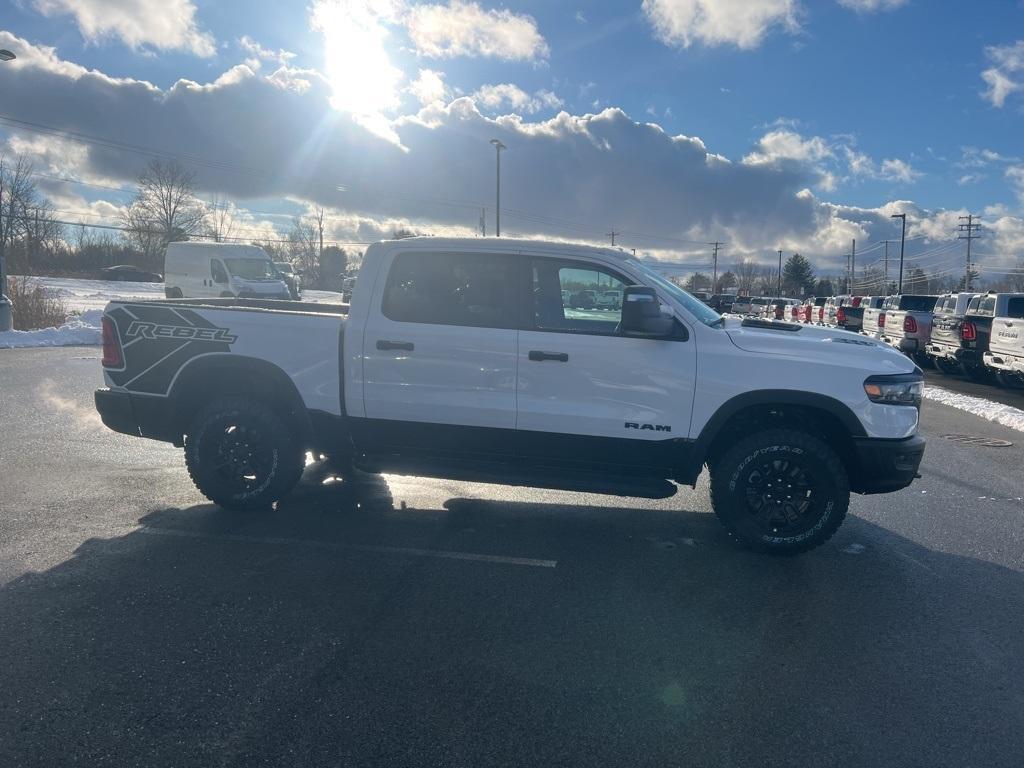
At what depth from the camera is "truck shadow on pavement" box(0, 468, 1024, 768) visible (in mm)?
3066

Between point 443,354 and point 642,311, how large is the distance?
142 cm

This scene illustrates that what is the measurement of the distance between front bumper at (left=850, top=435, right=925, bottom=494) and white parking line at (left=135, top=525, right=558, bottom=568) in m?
2.14

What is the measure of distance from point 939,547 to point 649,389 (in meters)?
2.39

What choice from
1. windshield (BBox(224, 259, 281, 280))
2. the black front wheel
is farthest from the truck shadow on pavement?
windshield (BBox(224, 259, 281, 280))

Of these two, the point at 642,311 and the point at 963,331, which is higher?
the point at 642,311

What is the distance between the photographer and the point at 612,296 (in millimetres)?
5430

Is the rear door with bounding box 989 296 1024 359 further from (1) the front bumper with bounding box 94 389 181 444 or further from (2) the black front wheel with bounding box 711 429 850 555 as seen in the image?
(1) the front bumper with bounding box 94 389 181 444

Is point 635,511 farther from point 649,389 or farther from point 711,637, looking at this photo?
point 711,637

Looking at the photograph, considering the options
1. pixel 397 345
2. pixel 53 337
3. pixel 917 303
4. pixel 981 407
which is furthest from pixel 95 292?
pixel 397 345

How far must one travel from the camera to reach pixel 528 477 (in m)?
5.43

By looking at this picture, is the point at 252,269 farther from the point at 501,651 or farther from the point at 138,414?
the point at 501,651

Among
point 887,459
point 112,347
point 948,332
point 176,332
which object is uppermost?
point 176,332

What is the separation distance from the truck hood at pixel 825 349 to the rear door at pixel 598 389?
410 mm

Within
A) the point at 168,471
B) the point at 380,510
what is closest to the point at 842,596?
the point at 380,510
